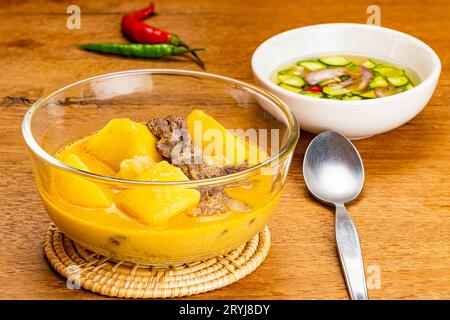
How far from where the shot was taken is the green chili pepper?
8.46 ft

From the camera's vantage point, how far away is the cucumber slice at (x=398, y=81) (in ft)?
7.09

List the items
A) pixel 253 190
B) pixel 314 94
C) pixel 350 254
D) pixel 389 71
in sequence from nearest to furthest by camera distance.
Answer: pixel 253 190
pixel 350 254
pixel 314 94
pixel 389 71

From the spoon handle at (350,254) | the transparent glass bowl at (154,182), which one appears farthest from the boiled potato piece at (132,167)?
the spoon handle at (350,254)

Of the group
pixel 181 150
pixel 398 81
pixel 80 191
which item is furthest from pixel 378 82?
pixel 80 191

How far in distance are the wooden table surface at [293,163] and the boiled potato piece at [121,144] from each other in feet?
0.72

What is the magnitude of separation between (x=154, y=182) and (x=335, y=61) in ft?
3.85

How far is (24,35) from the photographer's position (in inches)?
109

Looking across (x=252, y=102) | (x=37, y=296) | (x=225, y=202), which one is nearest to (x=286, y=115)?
(x=252, y=102)

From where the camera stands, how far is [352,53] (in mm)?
2379

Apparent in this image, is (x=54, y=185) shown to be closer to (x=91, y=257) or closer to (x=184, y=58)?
(x=91, y=257)

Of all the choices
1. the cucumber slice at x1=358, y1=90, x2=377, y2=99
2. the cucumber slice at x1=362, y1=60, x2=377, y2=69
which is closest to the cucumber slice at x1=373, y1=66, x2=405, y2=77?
the cucumber slice at x1=362, y1=60, x2=377, y2=69

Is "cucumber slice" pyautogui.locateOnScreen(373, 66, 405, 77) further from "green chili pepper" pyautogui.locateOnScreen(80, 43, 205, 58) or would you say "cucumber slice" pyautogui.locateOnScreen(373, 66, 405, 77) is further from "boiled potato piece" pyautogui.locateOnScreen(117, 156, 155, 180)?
"boiled potato piece" pyautogui.locateOnScreen(117, 156, 155, 180)

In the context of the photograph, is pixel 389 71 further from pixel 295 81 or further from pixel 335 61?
pixel 295 81
